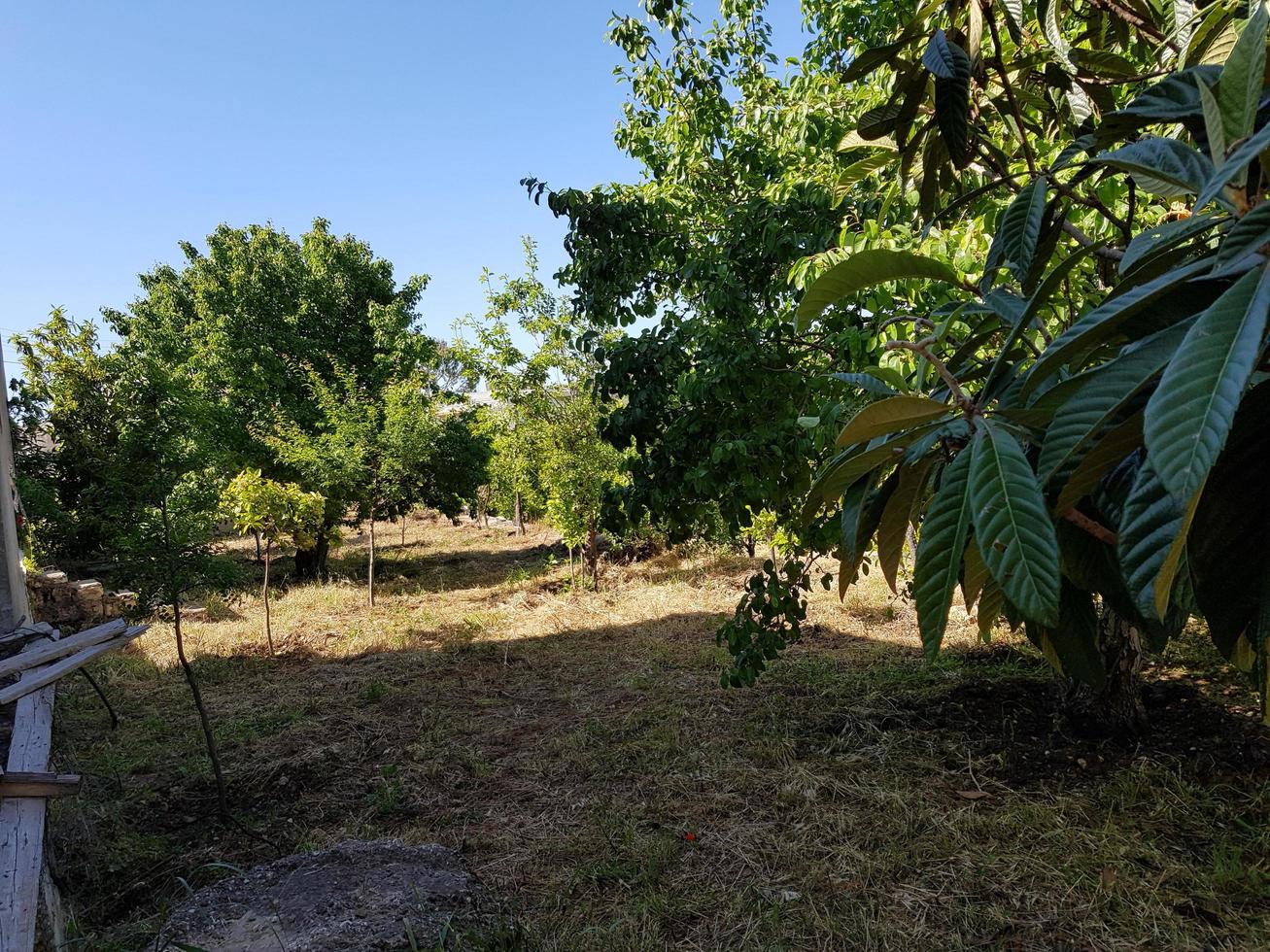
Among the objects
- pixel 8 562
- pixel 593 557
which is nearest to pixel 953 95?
pixel 8 562

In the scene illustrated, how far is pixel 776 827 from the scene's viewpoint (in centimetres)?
287

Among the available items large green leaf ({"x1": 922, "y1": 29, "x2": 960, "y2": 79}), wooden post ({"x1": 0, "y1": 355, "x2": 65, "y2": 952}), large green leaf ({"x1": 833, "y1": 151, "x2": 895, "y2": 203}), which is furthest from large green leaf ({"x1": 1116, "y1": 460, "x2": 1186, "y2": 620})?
wooden post ({"x1": 0, "y1": 355, "x2": 65, "y2": 952})

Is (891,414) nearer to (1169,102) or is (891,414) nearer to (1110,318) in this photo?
(1110,318)

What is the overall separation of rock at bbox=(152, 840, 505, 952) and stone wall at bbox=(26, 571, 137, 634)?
7329mm

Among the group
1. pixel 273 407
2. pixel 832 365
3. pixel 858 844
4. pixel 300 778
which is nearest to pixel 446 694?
pixel 300 778

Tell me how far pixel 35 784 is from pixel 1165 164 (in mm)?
3195

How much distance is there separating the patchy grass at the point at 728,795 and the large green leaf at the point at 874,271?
2.11 meters

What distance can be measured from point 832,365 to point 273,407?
36.6ft

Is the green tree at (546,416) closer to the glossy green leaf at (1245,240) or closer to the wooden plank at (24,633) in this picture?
the wooden plank at (24,633)

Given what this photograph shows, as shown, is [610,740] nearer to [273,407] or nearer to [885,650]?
[885,650]

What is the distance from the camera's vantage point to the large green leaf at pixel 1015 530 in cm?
56

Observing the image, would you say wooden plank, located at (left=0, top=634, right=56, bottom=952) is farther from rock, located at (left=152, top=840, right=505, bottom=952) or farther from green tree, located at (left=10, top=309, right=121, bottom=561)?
green tree, located at (left=10, top=309, right=121, bottom=561)

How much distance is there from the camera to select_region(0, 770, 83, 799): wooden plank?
84.2 inches

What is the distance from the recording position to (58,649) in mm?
3617
